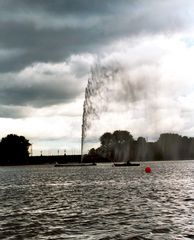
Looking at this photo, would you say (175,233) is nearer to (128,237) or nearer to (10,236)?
(128,237)

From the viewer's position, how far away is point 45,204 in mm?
40531

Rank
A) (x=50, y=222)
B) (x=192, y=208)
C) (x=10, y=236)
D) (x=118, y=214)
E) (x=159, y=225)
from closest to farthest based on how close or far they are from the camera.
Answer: (x=10, y=236), (x=159, y=225), (x=50, y=222), (x=118, y=214), (x=192, y=208)

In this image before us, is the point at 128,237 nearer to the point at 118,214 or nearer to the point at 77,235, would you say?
the point at 77,235

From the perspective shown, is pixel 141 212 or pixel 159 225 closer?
pixel 159 225

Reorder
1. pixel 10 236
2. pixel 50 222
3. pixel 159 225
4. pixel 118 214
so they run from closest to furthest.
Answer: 1. pixel 10 236
2. pixel 159 225
3. pixel 50 222
4. pixel 118 214

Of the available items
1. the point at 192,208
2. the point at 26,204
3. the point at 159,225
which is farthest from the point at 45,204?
the point at 159,225

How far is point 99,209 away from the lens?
115 feet

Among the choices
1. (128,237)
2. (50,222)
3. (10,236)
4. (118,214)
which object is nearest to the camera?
(128,237)

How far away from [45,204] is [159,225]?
1682cm

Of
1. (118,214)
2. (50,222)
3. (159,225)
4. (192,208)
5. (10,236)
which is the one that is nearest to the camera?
(10,236)

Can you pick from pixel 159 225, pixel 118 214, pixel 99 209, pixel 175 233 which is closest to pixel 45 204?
pixel 99 209

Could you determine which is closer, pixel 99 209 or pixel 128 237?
pixel 128 237

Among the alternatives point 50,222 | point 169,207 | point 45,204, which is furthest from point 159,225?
point 45,204

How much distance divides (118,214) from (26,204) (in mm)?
13077
